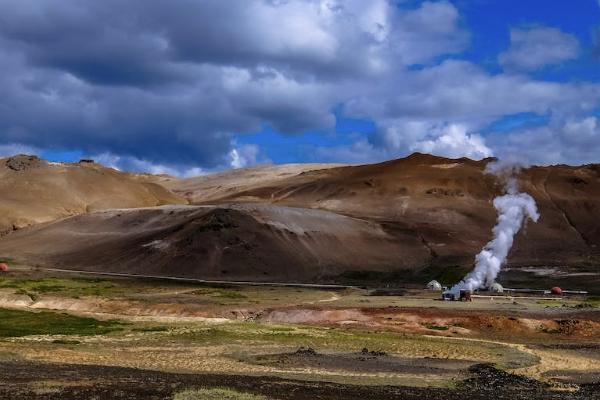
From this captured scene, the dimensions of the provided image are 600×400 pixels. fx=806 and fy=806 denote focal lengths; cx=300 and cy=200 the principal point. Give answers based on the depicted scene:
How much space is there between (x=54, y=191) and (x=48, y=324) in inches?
5180

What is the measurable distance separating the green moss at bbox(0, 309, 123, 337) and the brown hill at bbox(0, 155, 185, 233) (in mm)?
105353

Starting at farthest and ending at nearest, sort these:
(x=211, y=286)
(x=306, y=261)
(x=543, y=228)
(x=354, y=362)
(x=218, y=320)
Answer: (x=543, y=228), (x=306, y=261), (x=211, y=286), (x=218, y=320), (x=354, y=362)

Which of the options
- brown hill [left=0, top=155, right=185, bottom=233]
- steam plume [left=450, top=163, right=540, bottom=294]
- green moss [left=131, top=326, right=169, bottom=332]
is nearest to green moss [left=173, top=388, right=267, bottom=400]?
green moss [left=131, top=326, right=169, bottom=332]

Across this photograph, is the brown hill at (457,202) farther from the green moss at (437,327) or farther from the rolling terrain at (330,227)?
the green moss at (437,327)

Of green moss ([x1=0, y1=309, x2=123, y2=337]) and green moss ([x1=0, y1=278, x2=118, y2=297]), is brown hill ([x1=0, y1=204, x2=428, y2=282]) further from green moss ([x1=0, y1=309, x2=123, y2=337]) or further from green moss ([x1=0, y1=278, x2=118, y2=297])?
green moss ([x1=0, y1=309, x2=123, y2=337])

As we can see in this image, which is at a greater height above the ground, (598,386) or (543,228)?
(543,228)

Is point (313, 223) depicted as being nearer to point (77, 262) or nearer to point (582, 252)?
point (77, 262)

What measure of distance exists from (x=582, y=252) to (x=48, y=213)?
103 meters

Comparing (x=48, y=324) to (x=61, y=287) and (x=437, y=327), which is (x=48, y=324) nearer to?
(x=437, y=327)

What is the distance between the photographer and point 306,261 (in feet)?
407

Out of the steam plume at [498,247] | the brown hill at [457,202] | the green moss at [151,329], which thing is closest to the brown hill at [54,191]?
the brown hill at [457,202]

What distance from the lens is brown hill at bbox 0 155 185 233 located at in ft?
528

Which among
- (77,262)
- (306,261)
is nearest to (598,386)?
(306,261)

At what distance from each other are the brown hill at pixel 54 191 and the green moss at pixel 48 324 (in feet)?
346
